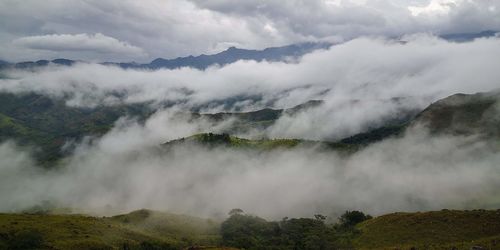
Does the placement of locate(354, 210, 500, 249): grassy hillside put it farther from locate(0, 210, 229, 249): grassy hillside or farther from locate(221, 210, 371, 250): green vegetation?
locate(0, 210, 229, 249): grassy hillside

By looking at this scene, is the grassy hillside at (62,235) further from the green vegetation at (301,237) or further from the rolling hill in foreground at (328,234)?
the green vegetation at (301,237)

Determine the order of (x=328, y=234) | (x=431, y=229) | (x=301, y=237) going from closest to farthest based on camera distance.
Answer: (x=431, y=229) → (x=328, y=234) → (x=301, y=237)

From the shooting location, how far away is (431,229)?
12306 centimetres

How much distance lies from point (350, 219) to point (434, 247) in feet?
364

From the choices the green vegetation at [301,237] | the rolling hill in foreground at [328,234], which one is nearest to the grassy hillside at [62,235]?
the rolling hill in foreground at [328,234]

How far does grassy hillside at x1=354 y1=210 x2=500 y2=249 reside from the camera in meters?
112

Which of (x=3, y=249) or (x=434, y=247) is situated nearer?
(x=434, y=247)

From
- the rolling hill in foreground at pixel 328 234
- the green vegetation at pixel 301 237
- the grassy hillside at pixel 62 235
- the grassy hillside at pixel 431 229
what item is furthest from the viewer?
the green vegetation at pixel 301 237

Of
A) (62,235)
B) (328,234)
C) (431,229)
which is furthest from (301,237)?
(62,235)

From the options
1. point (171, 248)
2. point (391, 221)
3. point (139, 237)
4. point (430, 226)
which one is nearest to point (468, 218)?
point (430, 226)

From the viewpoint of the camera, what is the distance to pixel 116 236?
150500 millimetres

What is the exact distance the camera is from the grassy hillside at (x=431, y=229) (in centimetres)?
11175

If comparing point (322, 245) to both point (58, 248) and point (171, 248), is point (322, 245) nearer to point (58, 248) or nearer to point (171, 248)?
point (171, 248)

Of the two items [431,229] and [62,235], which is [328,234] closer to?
[431,229]
